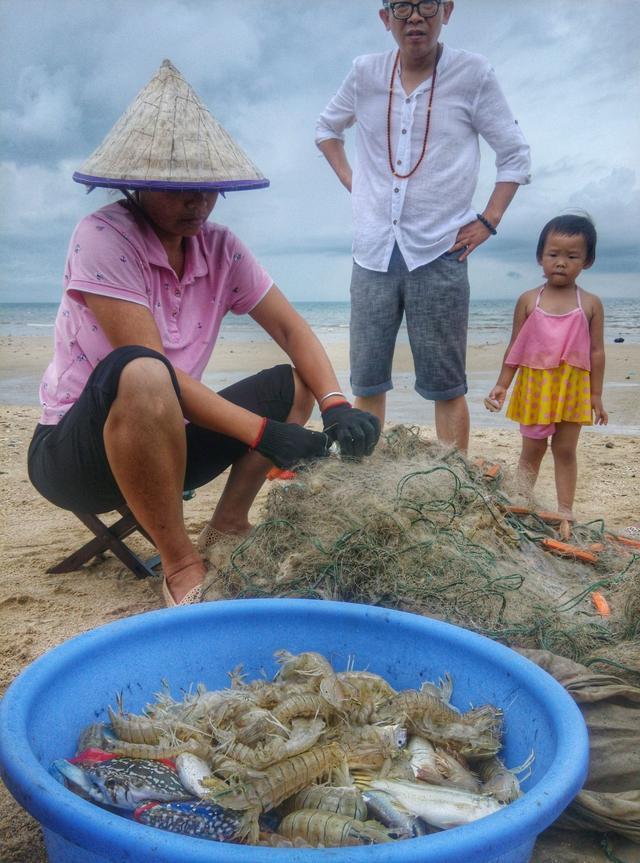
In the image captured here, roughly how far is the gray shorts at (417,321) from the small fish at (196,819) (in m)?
3.06

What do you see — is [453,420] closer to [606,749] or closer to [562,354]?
[562,354]

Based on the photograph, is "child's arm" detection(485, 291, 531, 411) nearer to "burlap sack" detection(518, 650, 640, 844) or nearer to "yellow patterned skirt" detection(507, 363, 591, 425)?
"yellow patterned skirt" detection(507, 363, 591, 425)

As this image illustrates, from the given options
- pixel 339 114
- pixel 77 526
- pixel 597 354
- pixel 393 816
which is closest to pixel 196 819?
pixel 393 816

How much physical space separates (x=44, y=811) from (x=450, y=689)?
1.00 meters

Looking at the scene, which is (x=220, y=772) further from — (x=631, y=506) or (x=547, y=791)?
(x=631, y=506)

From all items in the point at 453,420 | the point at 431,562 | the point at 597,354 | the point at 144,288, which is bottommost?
the point at 431,562

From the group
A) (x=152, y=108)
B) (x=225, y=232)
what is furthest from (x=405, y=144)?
(x=152, y=108)

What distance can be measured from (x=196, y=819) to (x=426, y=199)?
11.4 feet

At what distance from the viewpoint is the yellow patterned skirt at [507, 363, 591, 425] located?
170 inches

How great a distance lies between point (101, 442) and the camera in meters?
2.75

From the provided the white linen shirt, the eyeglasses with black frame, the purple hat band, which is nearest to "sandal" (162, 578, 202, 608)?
the purple hat band

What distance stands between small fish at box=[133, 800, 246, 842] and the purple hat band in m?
1.89

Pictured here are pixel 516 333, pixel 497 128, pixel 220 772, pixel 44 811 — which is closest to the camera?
pixel 44 811

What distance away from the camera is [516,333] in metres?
4.51
